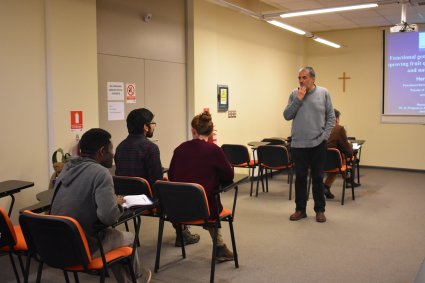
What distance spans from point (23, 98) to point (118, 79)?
134 cm

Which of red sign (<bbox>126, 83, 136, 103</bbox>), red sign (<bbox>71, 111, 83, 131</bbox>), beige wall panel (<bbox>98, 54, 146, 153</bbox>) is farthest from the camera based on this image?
red sign (<bbox>126, 83, 136, 103</bbox>)

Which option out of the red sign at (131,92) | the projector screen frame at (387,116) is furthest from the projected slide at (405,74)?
the red sign at (131,92)

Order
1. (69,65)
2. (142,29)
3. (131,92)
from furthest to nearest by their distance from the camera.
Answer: (142,29)
(131,92)
(69,65)

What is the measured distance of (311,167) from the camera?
475cm

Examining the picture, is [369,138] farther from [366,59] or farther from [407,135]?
[366,59]

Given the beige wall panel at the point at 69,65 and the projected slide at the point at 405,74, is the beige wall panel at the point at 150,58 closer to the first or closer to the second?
the beige wall panel at the point at 69,65

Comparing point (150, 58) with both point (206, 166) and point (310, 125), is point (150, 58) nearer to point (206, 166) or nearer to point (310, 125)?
point (310, 125)

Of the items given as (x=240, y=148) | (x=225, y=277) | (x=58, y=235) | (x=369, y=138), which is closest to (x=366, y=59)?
(x=369, y=138)

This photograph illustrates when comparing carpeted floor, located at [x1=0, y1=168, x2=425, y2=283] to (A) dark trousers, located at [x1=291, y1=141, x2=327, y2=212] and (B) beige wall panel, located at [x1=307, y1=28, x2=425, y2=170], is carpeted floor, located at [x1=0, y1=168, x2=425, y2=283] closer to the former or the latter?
(A) dark trousers, located at [x1=291, y1=141, x2=327, y2=212]

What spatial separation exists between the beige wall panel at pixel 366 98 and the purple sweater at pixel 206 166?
21.1 feet

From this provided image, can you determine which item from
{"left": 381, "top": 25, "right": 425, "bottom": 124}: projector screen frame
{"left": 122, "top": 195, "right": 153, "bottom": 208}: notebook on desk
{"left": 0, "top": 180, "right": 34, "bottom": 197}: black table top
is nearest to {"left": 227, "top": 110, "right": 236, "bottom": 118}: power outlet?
{"left": 381, "top": 25, "right": 425, "bottom": 124}: projector screen frame

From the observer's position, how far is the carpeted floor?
3354 mm

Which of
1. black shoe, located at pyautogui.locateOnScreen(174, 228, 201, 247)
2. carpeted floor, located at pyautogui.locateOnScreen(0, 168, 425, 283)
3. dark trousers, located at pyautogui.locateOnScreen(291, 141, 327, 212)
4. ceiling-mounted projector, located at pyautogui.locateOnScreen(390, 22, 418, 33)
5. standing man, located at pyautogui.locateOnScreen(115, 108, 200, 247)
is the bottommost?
carpeted floor, located at pyautogui.locateOnScreen(0, 168, 425, 283)

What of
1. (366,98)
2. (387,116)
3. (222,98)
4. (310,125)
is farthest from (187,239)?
(366,98)
